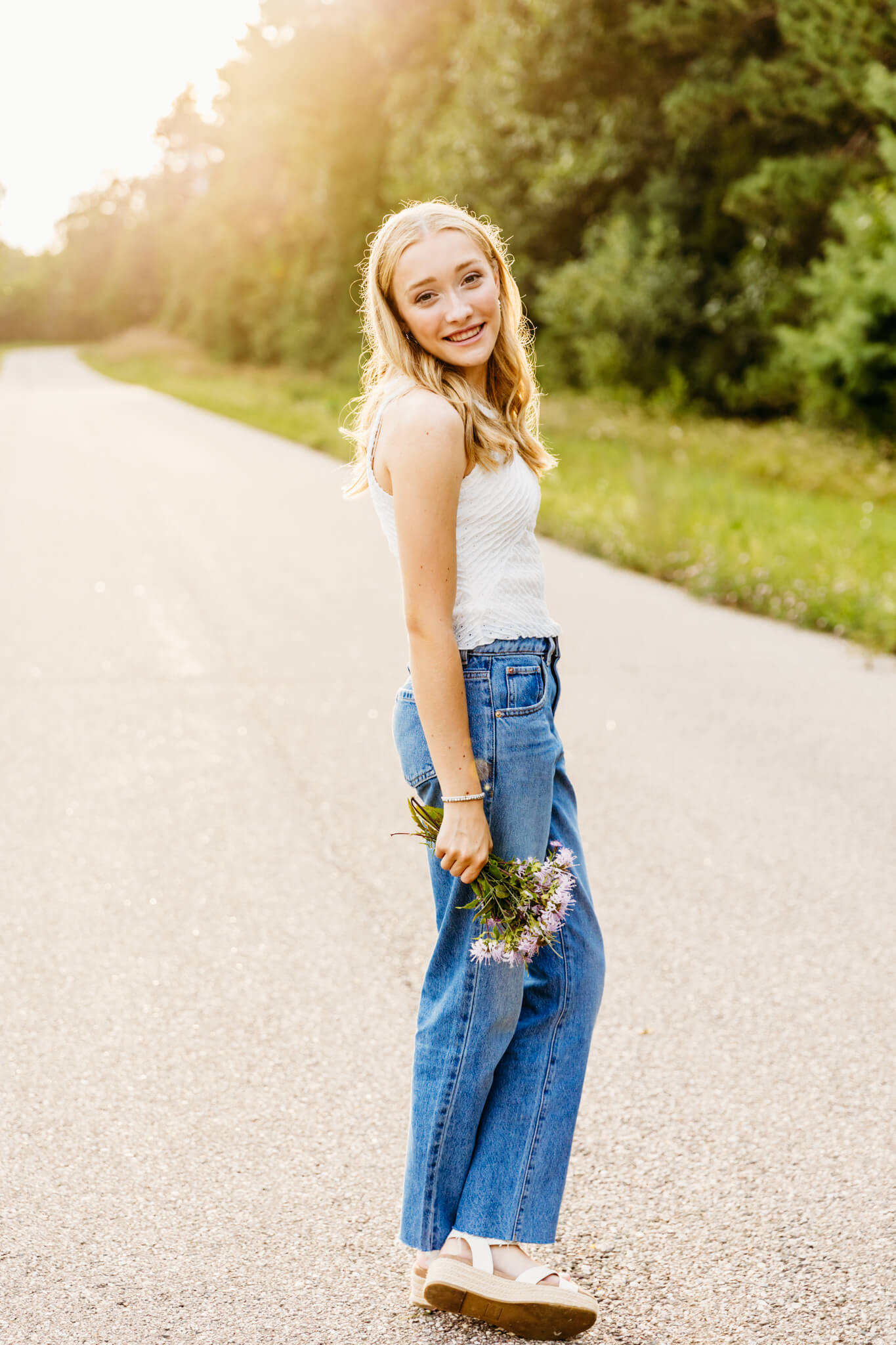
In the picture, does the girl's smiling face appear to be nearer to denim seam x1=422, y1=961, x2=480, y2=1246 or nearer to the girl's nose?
the girl's nose

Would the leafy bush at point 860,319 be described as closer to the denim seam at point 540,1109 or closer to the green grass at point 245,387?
the green grass at point 245,387

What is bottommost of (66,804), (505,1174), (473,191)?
(66,804)

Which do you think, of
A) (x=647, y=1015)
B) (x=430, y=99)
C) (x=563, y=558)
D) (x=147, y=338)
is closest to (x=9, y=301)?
(x=147, y=338)

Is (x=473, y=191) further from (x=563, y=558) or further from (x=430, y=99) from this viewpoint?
(x=563, y=558)

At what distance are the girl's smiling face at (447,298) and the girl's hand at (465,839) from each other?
2.51 feet

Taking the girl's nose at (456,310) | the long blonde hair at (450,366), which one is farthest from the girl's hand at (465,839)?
the girl's nose at (456,310)

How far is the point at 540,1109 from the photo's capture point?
7.83 ft

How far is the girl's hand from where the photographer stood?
218cm

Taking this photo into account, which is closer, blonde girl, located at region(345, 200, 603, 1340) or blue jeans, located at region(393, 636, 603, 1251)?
blonde girl, located at region(345, 200, 603, 1340)

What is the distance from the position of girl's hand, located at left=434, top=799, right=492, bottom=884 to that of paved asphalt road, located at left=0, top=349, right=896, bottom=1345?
0.89m

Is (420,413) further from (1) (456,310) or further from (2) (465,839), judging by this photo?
(2) (465,839)

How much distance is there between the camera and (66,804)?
5426mm

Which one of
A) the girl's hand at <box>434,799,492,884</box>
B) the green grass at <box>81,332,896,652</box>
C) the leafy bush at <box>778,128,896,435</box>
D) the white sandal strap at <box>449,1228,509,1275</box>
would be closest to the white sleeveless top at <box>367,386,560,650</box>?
the girl's hand at <box>434,799,492,884</box>

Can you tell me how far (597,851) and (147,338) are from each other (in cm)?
7642
